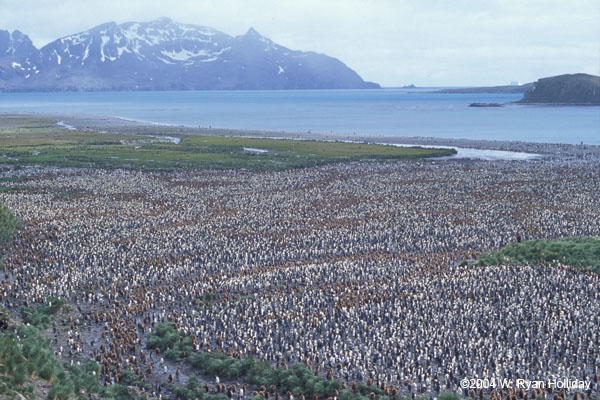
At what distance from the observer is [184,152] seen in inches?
3514

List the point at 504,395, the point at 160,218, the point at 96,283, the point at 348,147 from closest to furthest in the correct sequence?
the point at 504,395 → the point at 96,283 → the point at 160,218 → the point at 348,147

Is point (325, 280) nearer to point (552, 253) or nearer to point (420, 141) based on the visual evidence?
point (552, 253)

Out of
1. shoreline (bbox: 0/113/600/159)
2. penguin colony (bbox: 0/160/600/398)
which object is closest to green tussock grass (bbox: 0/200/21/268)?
penguin colony (bbox: 0/160/600/398)

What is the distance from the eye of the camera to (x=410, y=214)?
1774 inches

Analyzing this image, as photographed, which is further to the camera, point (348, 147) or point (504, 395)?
point (348, 147)

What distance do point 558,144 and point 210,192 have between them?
6302cm

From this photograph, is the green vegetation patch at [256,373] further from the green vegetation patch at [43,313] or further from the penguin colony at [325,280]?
the green vegetation patch at [43,313]

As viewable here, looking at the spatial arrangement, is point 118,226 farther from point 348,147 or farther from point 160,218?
point 348,147

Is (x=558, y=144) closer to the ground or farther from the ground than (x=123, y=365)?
farther from the ground

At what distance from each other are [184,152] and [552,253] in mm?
64972

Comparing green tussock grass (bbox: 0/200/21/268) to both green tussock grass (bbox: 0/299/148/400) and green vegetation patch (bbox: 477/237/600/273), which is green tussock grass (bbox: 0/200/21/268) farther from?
green vegetation patch (bbox: 477/237/600/273)

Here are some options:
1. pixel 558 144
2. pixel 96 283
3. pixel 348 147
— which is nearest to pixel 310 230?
pixel 96 283

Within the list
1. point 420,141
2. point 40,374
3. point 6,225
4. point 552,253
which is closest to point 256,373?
point 40,374

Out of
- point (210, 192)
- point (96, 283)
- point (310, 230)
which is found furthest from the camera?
point (210, 192)
